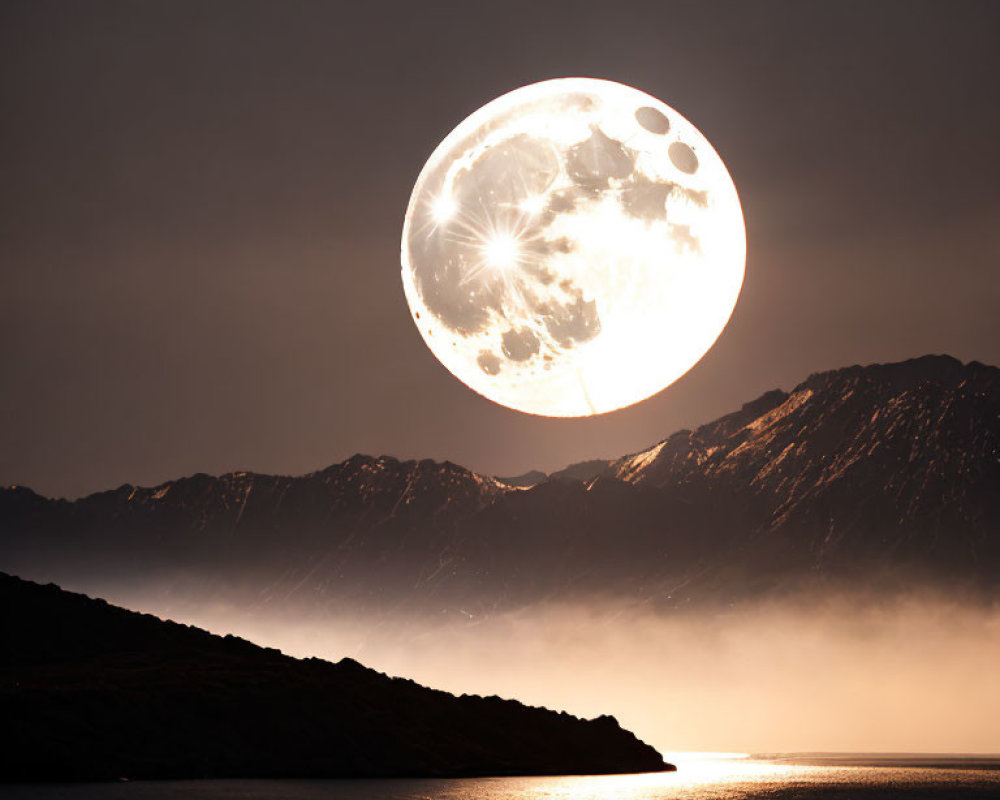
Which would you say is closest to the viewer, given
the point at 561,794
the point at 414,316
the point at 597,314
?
the point at 597,314

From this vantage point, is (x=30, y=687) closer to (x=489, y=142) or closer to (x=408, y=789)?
(x=408, y=789)

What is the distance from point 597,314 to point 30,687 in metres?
146

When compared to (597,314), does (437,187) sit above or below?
above

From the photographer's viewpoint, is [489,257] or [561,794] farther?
[561,794]

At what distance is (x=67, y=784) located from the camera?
177 m

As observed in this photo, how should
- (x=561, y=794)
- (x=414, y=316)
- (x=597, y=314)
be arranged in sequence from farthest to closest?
(x=561, y=794), (x=414, y=316), (x=597, y=314)

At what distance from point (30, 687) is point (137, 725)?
753 inches

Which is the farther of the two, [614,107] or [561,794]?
[561,794]

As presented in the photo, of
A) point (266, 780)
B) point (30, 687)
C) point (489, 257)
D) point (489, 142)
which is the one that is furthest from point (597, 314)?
point (30, 687)

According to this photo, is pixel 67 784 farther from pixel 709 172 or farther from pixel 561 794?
pixel 709 172

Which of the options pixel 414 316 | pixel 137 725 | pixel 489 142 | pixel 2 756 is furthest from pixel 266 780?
pixel 489 142

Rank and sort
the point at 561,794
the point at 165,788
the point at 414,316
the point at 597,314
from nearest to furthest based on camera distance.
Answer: the point at 597,314 < the point at 414,316 < the point at 165,788 < the point at 561,794

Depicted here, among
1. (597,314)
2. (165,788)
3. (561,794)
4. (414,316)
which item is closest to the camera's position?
(597,314)

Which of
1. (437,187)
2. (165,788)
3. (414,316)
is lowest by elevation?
(165,788)
